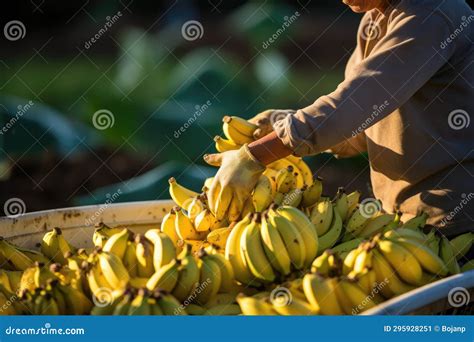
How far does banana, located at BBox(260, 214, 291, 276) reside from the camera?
264 cm

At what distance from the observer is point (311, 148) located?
292 centimetres

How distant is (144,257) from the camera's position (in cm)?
269

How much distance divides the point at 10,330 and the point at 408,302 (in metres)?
1.18

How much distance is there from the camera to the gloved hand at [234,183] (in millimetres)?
2977

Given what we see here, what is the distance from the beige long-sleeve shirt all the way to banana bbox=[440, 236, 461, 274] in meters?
0.36

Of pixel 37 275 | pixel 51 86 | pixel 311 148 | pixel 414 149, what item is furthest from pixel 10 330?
pixel 51 86

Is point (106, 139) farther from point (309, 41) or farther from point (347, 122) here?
point (347, 122)
